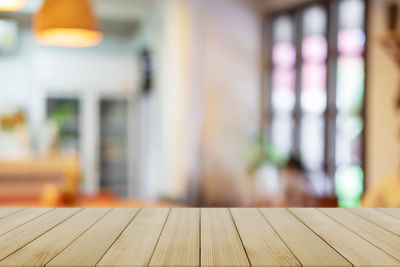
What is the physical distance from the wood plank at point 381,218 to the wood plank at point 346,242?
5.1 inches

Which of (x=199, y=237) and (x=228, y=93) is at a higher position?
(x=228, y=93)

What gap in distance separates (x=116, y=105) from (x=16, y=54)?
2.03 metres

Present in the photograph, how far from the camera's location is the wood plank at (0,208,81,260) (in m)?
1.20

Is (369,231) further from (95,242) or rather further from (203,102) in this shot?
(203,102)

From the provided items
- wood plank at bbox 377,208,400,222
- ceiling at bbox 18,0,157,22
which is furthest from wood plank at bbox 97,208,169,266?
ceiling at bbox 18,0,157,22

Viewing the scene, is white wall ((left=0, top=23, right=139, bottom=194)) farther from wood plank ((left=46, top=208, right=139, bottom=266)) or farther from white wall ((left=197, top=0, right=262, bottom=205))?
wood plank ((left=46, top=208, right=139, bottom=266))

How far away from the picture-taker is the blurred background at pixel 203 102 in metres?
4.65

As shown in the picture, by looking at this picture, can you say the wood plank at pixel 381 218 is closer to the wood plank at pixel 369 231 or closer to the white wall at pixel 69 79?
the wood plank at pixel 369 231

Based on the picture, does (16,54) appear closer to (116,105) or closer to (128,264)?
(116,105)

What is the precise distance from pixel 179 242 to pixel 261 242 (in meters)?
0.20

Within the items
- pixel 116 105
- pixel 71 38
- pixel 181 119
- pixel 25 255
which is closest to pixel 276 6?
pixel 181 119

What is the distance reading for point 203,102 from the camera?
683 cm

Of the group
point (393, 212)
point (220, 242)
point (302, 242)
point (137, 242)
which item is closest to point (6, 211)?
point (137, 242)

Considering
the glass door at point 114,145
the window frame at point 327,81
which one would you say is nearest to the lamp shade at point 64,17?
the window frame at point 327,81
